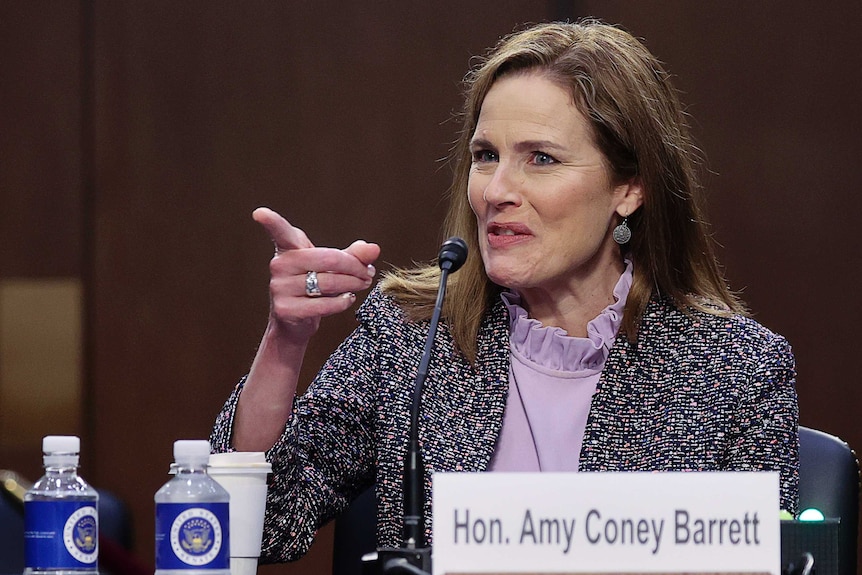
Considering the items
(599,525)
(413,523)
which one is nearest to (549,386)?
(413,523)

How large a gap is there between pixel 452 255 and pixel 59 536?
0.53m

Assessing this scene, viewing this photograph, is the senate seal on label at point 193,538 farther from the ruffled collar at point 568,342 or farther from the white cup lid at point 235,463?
the ruffled collar at point 568,342

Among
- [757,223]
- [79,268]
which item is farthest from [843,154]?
[79,268]

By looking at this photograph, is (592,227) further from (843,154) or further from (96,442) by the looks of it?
(96,442)

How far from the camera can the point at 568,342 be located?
1.85m

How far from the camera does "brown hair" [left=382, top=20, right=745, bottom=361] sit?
1.84m

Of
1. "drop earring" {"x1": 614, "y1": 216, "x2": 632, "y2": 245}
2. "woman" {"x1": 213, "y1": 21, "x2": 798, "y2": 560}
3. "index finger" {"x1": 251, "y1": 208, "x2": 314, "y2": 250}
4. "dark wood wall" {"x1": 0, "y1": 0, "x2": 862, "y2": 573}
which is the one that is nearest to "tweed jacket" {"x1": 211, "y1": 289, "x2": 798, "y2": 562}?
"woman" {"x1": 213, "y1": 21, "x2": 798, "y2": 560}

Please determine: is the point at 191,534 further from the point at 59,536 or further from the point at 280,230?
the point at 280,230

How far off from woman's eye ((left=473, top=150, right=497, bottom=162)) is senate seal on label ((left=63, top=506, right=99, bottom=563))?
2.97 feet

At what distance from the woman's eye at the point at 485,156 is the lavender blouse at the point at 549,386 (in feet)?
0.75

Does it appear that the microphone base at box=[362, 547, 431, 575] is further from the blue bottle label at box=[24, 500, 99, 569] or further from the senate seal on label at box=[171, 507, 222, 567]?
the blue bottle label at box=[24, 500, 99, 569]

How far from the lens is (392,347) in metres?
1.85

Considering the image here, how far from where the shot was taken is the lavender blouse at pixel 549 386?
177 cm

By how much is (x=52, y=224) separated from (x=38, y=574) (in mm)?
1993
